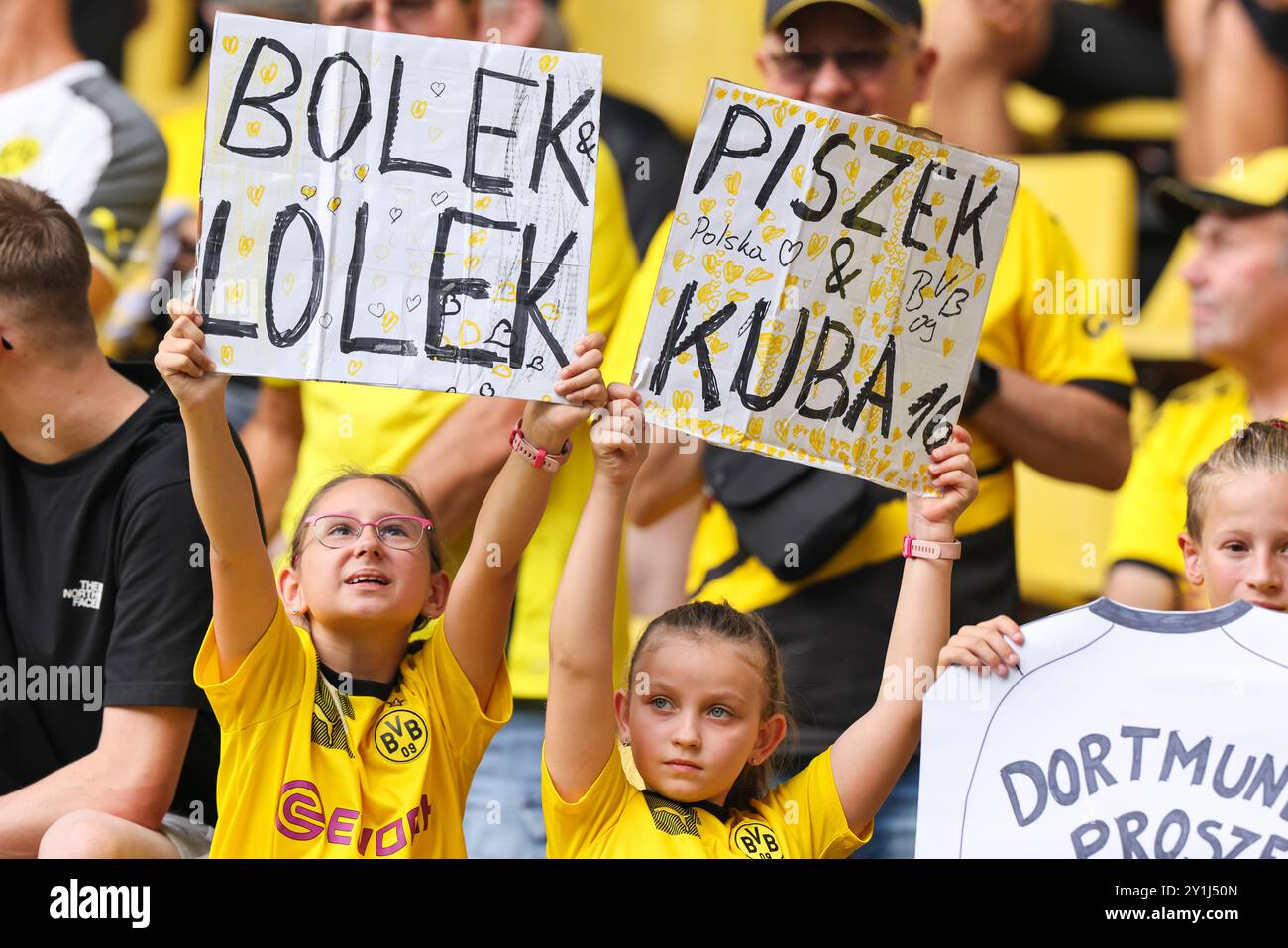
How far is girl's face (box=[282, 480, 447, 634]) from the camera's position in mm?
2973

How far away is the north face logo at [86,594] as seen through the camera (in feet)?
10.4

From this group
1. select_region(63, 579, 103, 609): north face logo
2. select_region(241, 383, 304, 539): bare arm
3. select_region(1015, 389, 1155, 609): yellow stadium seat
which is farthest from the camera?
select_region(1015, 389, 1155, 609): yellow stadium seat

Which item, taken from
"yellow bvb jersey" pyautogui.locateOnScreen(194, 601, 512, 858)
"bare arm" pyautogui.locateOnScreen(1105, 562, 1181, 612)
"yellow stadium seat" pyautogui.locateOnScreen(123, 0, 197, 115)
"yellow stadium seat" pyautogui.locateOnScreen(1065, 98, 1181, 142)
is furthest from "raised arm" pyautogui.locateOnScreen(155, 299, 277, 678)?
"yellow stadium seat" pyautogui.locateOnScreen(1065, 98, 1181, 142)

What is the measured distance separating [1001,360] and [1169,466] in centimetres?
74

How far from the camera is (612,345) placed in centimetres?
376

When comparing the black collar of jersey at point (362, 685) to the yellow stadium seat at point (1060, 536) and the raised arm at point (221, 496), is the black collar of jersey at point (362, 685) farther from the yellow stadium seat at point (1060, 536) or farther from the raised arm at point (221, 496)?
the yellow stadium seat at point (1060, 536)

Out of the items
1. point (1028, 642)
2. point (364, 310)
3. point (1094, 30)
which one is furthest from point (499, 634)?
point (1094, 30)

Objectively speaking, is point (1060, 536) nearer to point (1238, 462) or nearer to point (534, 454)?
point (1238, 462)

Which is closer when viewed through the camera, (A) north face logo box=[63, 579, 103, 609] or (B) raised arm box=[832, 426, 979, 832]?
(B) raised arm box=[832, 426, 979, 832]

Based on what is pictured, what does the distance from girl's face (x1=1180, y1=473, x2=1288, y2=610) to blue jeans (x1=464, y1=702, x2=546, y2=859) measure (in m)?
1.36

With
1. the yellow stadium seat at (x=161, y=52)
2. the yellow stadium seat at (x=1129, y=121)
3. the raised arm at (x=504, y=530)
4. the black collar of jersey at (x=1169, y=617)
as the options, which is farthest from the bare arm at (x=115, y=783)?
the yellow stadium seat at (x=1129, y=121)

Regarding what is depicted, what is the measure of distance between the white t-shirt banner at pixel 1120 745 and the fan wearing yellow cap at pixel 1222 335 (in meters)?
1.48

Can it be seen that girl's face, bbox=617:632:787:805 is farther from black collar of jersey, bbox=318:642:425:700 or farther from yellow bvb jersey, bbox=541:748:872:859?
black collar of jersey, bbox=318:642:425:700

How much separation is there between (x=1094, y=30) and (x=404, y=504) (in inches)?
110
